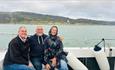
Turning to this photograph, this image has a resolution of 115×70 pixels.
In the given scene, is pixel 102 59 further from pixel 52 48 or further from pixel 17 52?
pixel 17 52

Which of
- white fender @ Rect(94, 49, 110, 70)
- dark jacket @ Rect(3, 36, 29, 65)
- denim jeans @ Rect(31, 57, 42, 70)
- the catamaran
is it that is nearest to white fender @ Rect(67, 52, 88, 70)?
the catamaran

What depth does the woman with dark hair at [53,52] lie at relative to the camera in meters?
6.36

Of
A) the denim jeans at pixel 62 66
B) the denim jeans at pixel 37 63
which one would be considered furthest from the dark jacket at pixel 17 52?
the denim jeans at pixel 62 66

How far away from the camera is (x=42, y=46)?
21.0 feet

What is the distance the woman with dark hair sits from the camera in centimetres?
636

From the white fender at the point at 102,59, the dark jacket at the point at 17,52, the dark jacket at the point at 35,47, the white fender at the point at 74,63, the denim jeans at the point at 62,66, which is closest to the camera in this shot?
the dark jacket at the point at 17,52

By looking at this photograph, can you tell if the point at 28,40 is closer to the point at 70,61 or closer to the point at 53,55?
the point at 53,55

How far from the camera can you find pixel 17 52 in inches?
231

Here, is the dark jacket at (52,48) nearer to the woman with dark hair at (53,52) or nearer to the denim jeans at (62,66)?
the woman with dark hair at (53,52)

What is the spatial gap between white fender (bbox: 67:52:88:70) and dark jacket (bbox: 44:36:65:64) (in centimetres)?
95

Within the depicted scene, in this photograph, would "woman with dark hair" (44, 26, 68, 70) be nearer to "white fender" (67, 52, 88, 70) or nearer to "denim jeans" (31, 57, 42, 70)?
"denim jeans" (31, 57, 42, 70)

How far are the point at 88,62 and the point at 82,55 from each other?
0.21 m

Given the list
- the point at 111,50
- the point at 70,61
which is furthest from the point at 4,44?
the point at 111,50

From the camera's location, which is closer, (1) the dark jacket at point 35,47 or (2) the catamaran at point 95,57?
(1) the dark jacket at point 35,47
